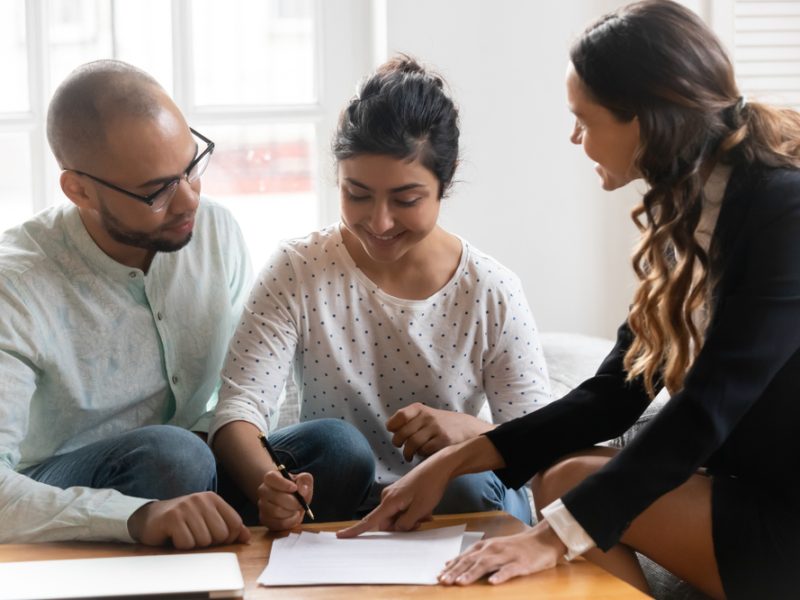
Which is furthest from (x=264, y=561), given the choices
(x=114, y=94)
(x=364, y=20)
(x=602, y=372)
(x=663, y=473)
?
(x=364, y=20)

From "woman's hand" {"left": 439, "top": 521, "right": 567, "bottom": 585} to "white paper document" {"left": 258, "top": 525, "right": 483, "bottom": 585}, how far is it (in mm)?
32

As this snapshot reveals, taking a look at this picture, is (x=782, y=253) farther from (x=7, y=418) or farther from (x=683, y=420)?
(x=7, y=418)

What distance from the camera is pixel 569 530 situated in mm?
1400

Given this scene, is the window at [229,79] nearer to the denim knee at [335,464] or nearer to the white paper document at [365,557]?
the denim knee at [335,464]

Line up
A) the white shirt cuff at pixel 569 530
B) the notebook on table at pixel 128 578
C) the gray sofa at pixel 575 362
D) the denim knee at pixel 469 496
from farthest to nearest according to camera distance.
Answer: the gray sofa at pixel 575 362 → the denim knee at pixel 469 496 → the white shirt cuff at pixel 569 530 → the notebook on table at pixel 128 578

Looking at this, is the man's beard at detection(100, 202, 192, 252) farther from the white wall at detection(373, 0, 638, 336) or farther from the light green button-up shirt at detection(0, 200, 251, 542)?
the white wall at detection(373, 0, 638, 336)

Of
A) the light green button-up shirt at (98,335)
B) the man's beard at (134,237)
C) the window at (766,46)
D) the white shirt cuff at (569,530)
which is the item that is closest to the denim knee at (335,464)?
the light green button-up shirt at (98,335)

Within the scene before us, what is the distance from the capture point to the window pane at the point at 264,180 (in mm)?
2990

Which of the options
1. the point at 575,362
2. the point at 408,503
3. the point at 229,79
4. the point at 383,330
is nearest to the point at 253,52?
the point at 229,79

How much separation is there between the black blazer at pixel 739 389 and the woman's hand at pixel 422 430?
38 centimetres

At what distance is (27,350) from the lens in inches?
72.2

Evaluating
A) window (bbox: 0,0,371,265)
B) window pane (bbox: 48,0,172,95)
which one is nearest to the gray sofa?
window (bbox: 0,0,371,265)

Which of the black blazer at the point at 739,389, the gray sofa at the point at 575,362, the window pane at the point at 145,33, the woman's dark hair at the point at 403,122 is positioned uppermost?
the window pane at the point at 145,33

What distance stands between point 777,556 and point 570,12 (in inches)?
68.7
